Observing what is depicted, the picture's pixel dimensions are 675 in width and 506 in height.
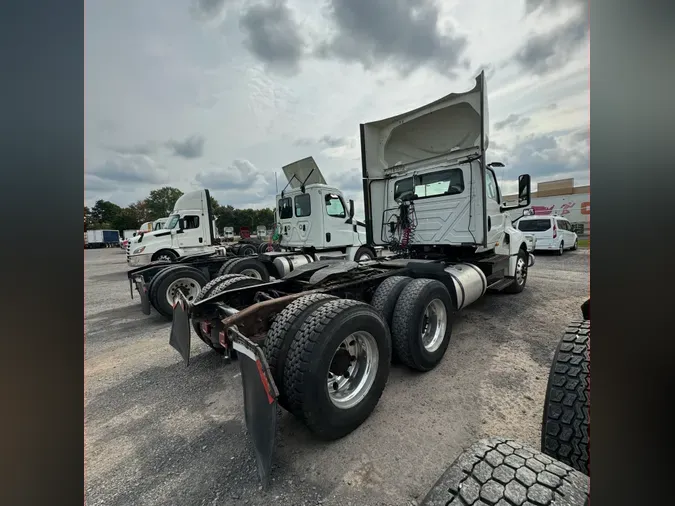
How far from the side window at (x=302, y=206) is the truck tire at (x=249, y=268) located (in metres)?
2.64

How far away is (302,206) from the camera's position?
30.5 ft

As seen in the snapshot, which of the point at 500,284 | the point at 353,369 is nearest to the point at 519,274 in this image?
the point at 500,284

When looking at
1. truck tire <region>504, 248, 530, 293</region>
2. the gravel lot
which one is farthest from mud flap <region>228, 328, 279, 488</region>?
truck tire <region>504, 248, 530, 293</region>

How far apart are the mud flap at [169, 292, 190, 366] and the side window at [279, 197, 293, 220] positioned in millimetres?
6607

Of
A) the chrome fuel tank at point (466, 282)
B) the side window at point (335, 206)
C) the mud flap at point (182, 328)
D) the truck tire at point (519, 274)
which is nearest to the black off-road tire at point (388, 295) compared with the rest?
the chrome fuel tank at point (466, 282)

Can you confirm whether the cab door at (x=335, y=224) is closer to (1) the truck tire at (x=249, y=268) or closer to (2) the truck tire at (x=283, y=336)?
(1) the truck tire at (x=249, y=268)

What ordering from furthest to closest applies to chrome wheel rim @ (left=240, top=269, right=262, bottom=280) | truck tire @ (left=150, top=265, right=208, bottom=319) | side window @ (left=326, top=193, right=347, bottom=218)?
side window @ (left=326, top=193, right=347, bottom=218) → chrome wheel rim @ (left=240, top=269, right=262, bottom=280) → truck tire @ (left=150, top=265, right=208, bottom=319)

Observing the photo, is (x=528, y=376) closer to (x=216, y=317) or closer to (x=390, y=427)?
(x=390, y=427)

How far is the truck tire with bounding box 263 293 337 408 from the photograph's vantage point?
2208 mm

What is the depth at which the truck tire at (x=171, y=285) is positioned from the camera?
5625mm

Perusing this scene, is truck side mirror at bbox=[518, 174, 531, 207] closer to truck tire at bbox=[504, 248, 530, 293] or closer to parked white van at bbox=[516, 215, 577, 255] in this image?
truck tire at bbox=[504, 248, 530, 293]
